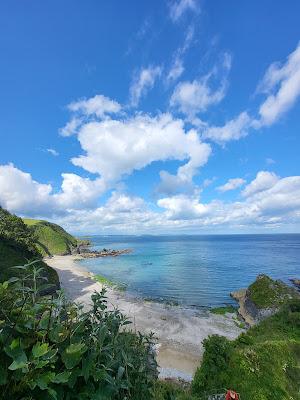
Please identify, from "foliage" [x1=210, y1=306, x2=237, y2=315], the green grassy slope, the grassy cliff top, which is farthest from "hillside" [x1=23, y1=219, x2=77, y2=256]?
the grassy cliff top

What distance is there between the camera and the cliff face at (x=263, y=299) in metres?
41.6

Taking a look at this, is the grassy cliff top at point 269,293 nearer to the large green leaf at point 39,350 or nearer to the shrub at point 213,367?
the shrub at point 213,367

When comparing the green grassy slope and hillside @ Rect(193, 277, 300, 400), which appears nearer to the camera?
hillside @ Rect(193, 277, 300, 400)

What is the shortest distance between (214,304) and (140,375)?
51.9 m

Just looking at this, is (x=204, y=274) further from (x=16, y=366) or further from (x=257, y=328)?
(x=16, y=366)

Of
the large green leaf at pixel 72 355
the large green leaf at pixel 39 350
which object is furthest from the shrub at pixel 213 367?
the large green leaf at pixel 39 350

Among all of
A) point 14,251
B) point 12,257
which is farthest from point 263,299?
point 14,251

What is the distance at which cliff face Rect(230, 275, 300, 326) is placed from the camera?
1638 inches

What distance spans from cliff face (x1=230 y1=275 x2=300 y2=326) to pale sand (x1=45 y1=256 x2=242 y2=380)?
307 cm

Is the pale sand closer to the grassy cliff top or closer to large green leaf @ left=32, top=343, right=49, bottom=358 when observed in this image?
the grassy cliff top

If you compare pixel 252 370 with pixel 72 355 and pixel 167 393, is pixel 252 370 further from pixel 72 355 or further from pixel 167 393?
pixel 72 355

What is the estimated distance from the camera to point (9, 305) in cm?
290

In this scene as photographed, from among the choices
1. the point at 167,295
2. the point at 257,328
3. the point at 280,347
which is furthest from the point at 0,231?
the point at 280,347

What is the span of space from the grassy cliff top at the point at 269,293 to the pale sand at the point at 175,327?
16.3 ft
